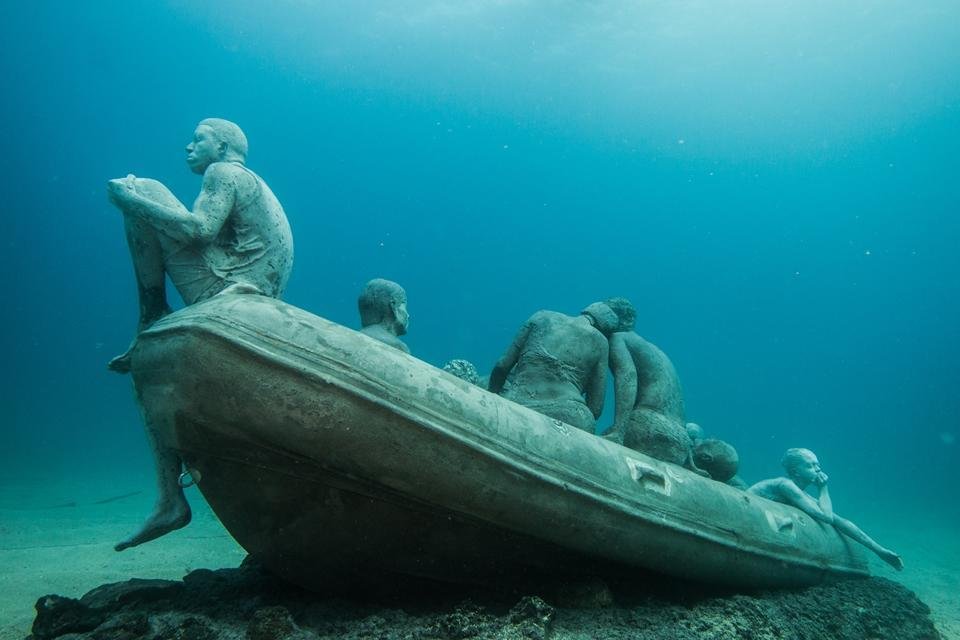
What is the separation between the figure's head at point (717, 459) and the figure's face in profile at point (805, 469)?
1.32 meters

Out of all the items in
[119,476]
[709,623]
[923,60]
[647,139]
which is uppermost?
[647,139]

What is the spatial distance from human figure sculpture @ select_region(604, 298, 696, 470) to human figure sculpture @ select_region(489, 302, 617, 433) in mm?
250

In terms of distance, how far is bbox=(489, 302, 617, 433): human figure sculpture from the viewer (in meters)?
4.30

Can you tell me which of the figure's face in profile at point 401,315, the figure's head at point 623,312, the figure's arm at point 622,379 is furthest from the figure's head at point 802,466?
the figure's face in profile at point 401,315

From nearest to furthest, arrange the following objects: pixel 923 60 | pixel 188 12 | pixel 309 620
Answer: pixel 309 620 → pixel 923 60 → pixel 188 12

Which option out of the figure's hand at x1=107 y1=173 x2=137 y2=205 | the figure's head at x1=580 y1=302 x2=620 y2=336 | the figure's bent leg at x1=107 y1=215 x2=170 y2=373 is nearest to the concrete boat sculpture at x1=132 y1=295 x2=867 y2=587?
the figure's bent leg at x1=107 y1=215 x2=170 y2=373

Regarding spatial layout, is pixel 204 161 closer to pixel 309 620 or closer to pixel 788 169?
pixel 309 620

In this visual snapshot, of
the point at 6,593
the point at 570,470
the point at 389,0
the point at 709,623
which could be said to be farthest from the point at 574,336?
the point at 389,0

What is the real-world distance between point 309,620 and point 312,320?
1.84 meters

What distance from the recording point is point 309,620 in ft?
9.63

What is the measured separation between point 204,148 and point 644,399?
14.9 ft

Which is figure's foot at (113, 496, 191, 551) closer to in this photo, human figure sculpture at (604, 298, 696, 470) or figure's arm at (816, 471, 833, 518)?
human figure sculpture at (604, 298, 696, 470)

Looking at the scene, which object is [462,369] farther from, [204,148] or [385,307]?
[204,148]

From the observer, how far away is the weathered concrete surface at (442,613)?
2.50m
